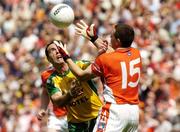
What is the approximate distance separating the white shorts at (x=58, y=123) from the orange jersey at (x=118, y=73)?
2059 millimetres

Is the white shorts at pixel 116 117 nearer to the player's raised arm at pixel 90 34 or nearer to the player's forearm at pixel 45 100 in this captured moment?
the player's raised arm at pixel 90 34

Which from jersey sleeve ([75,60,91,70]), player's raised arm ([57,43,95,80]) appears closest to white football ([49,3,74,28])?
jersey sleeve ([75,60,91,70])

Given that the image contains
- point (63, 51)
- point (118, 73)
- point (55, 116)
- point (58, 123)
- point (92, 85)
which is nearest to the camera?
point (118, 73)

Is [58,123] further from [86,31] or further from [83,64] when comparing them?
[86,31]

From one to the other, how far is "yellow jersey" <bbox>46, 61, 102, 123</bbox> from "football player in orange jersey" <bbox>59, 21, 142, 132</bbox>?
2.56ft

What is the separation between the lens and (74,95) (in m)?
11.2

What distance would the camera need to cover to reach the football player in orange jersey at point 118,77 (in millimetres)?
10516

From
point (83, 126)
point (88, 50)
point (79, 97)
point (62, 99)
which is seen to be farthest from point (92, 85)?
point (88, 50)

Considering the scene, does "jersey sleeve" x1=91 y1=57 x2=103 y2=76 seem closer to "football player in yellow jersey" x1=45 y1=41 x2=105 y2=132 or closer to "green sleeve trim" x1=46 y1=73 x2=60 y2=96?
"football player in yellow jersey" x1=45 y1=41 x2=105 y2=132

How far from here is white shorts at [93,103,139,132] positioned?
1056 cm

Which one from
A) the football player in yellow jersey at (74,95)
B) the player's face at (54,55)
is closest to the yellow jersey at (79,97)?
the football player in yellow jersey at (74,95)

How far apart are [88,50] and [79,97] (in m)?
7.04

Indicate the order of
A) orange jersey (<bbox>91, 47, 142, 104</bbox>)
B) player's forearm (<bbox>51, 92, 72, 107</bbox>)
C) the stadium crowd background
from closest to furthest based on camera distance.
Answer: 1. orange jersey (<bbox>91, 47, 142, 104</bbox>)
2. player's forearm (<bbox>51, 92, 72, 107</bbox>)
3. the stadium crowd background

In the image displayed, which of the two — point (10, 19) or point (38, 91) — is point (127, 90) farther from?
point (10, 19)
